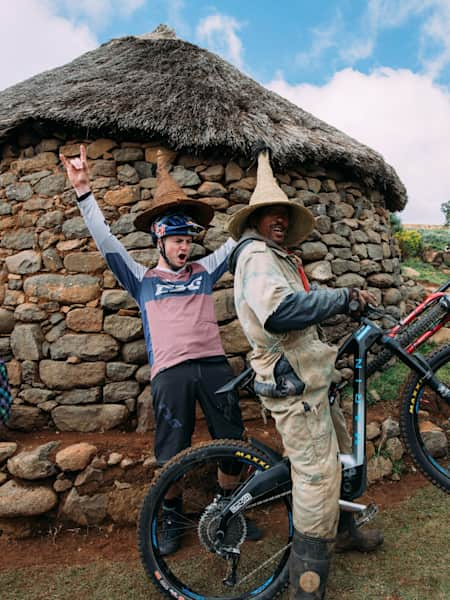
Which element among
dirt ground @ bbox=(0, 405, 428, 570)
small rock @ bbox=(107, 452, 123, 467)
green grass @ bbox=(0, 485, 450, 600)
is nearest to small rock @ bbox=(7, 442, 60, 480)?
dirt ground @ bbox=(0, 405, 428, 570)

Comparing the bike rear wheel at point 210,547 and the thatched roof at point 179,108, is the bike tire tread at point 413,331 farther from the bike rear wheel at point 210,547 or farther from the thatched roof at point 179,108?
the thatched roof at point 179,108

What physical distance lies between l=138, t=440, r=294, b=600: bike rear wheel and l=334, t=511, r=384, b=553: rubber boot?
→ 0.30 m

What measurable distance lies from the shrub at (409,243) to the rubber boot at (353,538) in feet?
30.8

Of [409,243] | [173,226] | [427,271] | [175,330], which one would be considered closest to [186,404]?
[175,330]

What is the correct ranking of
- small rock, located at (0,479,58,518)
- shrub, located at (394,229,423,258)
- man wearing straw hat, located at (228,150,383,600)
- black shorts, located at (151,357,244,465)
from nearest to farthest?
1. man wearing straw hat, located at (228,150,383,600)
2. black shorts, located at (151,357,244,465)
3. small rock, located at (0,479,58,518)
4. shrub, located at (394,229,423,258)

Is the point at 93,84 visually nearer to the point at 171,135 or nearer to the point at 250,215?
the point at 171,135

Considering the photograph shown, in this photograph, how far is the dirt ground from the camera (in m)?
2.63

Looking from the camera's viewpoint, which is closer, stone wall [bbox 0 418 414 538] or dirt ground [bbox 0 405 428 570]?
dirt ground [bbox 0 405 428 570]

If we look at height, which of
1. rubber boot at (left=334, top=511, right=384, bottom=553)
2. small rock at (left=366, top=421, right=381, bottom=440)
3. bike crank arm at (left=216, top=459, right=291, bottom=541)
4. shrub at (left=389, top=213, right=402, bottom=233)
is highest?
shrub at (left=389, top=213, right=402, bottom=233)

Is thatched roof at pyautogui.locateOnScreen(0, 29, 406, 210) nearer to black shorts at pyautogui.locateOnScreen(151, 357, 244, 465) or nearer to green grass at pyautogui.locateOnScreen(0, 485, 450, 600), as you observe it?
black shorts at pyautogui.locateOnScreen(151, 357, 244, 465)

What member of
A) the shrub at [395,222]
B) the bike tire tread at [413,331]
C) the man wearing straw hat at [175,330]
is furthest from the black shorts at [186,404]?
the shrub at [395,222]

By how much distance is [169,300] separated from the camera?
8.50 feet

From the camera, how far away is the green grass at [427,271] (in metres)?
9.00

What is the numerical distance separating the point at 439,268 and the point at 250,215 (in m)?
10.1
